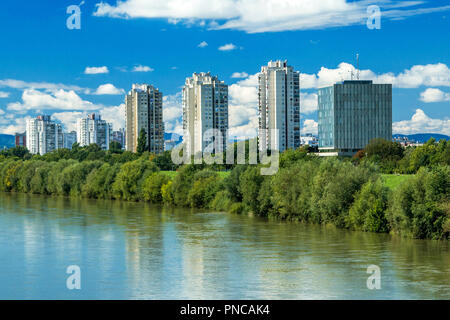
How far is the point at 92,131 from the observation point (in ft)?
453

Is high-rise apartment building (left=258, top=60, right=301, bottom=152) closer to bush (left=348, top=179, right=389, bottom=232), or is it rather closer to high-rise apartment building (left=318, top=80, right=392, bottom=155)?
high-rise apartment building (left=318, top=80, right=392, bottom=155)

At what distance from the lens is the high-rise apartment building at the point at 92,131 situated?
138 meters

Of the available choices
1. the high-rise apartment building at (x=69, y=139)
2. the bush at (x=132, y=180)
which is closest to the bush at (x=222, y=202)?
the bush at (x=132, y=180)

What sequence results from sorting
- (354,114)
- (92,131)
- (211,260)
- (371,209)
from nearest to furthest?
1. (211,260)
2. (371,209)
3. (354,114)
4. (92,131)

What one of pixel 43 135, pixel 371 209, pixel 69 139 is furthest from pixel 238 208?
pixel 69 139

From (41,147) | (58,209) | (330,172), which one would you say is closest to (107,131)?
(41,147)

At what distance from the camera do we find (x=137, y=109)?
9688 cm

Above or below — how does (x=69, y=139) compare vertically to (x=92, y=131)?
below

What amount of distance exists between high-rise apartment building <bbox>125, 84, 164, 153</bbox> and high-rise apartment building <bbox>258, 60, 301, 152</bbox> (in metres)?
19.7

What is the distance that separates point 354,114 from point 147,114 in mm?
32109

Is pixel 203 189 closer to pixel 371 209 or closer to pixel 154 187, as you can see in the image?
pixel 154 187

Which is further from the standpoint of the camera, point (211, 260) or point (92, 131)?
point (92, 131)

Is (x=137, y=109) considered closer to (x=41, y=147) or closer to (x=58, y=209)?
(x=41, y=147)
